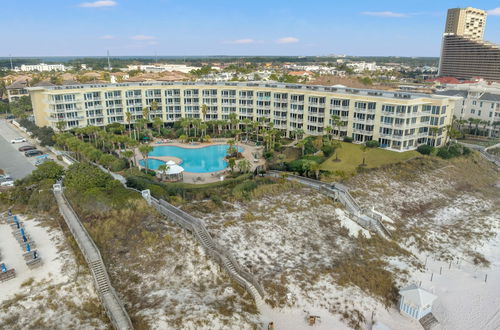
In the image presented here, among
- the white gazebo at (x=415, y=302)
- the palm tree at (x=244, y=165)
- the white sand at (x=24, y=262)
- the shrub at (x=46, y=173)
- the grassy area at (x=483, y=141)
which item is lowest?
the white gazebo at (x=415, y=302)

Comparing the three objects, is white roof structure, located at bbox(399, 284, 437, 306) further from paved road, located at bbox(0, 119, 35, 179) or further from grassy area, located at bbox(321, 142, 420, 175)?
paved road, located at bbox(0, 119, 35, 179)

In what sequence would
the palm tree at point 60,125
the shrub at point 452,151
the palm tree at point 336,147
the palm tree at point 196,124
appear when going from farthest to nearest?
the palm tree at point 196,124 → the palm tree at point 60,125 → the shrub at point 452,151 → the palm tree at point 336,147

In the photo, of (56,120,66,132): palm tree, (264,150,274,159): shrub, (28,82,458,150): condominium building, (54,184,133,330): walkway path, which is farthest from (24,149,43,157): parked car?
(264,150,274,159): shrub

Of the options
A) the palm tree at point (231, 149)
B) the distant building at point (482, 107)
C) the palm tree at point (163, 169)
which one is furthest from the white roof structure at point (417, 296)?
the distant building at point (482, 107)

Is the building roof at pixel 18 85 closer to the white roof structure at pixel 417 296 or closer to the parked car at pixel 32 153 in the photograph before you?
the parked car at pixel 32 153

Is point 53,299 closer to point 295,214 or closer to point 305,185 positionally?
point 295,214

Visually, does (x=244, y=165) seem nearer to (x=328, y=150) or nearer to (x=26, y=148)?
(x=328, y=150)

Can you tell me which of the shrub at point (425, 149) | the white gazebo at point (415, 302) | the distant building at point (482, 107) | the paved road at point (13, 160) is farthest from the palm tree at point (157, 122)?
the distant building at point (482, 107)

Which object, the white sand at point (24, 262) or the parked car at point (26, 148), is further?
the parked car at point (26, 148)

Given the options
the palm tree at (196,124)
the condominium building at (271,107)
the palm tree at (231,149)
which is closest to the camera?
the palm tree at (231,149)

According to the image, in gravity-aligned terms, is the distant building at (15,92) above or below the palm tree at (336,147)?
above
